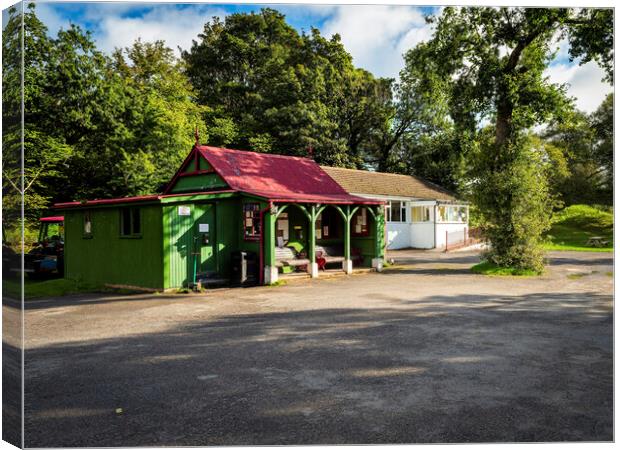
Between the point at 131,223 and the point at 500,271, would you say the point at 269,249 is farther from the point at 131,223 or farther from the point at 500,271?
the point at 500,271

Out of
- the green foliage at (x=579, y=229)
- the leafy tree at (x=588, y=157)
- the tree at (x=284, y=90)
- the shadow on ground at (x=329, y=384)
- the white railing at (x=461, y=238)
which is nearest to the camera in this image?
the shadow on ground at (x=329, y=384)

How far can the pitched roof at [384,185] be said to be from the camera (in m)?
29.4

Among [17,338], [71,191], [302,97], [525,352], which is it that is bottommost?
[525,352]

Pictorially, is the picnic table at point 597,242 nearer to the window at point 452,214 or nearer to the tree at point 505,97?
the window at point 452,214

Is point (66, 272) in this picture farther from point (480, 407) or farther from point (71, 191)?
point (480, 407)

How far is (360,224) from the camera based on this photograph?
67.8ft

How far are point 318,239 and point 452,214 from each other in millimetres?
15861

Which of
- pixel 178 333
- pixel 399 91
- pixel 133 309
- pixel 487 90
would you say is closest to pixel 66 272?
pixel 133 309

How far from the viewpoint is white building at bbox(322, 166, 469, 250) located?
30016 mm

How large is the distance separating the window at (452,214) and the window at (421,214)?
25.9 inches

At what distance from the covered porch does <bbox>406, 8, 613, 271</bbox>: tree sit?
4298mm

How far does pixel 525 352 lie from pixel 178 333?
5403 millimetres

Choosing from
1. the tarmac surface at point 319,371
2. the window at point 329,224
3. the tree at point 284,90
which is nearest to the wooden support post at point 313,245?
the window at point 329,224

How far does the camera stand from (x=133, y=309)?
36.9 ft
